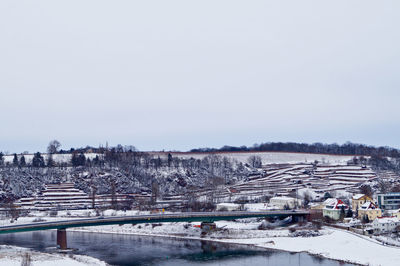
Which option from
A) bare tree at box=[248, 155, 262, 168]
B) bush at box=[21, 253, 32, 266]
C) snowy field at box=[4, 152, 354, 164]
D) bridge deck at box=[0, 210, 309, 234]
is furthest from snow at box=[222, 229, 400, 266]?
snowy field at box=[4, 152, 354, 164]

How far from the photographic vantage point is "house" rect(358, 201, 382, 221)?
7444 cm

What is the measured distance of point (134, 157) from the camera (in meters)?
156

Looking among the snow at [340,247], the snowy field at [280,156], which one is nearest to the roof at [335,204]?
the snow at [340,247]

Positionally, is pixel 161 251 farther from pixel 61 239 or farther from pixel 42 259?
pixel 42 259

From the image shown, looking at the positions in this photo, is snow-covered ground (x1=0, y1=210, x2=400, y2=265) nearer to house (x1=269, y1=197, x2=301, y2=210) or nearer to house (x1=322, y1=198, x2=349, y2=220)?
house (x1=322, y1=198, x2=349, y2=220)

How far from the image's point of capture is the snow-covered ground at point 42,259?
50328 mm

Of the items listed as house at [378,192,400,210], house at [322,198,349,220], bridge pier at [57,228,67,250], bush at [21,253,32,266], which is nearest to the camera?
bush at [21,253,32,266]

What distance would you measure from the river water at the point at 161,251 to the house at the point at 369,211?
23.7 m

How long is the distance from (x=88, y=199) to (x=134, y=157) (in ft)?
132

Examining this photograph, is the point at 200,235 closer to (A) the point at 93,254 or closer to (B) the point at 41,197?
(A) the point at 93,254

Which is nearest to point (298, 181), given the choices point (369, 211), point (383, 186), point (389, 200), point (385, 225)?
point (383, 186)

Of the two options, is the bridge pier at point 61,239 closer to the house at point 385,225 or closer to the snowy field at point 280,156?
→ the house at point 385,225

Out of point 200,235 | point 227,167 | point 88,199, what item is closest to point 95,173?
point 88,199

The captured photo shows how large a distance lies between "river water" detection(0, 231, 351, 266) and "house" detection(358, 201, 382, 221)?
933 inches
